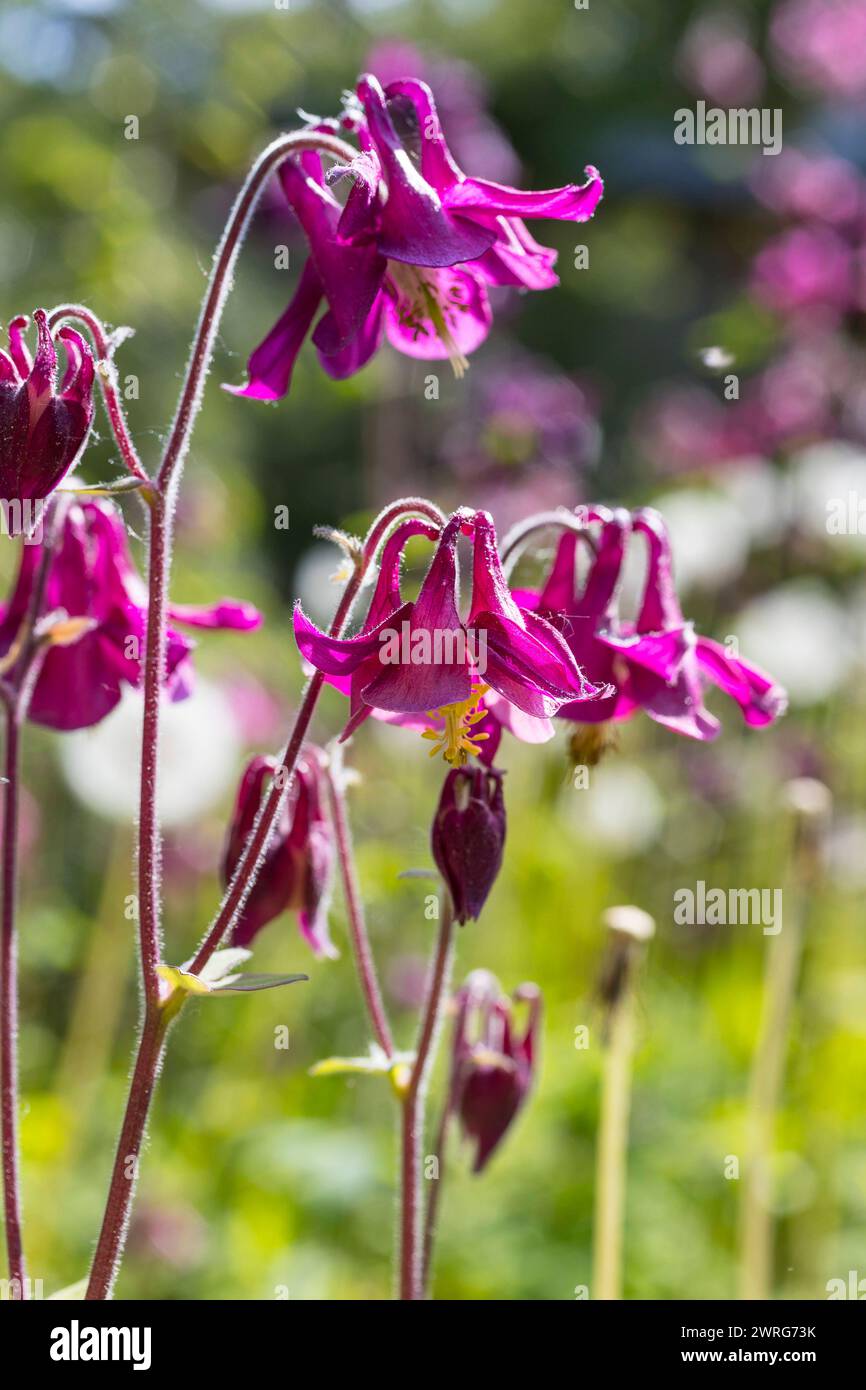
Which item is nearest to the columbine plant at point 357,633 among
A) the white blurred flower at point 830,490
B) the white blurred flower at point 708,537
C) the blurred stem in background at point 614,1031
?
the blurred stem in background at point 614,1031

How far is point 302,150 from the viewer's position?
1.48m

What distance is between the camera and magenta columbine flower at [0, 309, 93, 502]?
1.31 m

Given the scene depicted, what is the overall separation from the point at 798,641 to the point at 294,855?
151 inches

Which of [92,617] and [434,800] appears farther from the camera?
[434,800]

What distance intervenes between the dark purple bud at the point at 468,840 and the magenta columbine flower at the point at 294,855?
0.24 metres

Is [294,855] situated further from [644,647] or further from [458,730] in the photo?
[644,647]

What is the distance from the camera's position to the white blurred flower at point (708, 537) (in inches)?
200

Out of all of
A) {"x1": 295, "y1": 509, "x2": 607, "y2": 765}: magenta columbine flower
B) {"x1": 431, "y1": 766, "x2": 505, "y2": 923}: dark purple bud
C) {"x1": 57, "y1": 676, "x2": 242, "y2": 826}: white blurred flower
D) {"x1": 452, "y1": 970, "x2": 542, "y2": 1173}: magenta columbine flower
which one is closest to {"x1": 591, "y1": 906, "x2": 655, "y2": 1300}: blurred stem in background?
{"x1": 452, "y1": 970, "x2": 542, "y2": 1173}: magenta columbine flower

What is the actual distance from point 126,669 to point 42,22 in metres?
4.44

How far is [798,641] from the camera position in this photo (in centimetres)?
518

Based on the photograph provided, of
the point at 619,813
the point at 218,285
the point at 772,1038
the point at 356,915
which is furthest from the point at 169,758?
the point at 218,285

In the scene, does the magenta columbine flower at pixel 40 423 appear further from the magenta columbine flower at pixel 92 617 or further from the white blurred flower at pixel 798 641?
the white blurred flower at pixel 798 641
